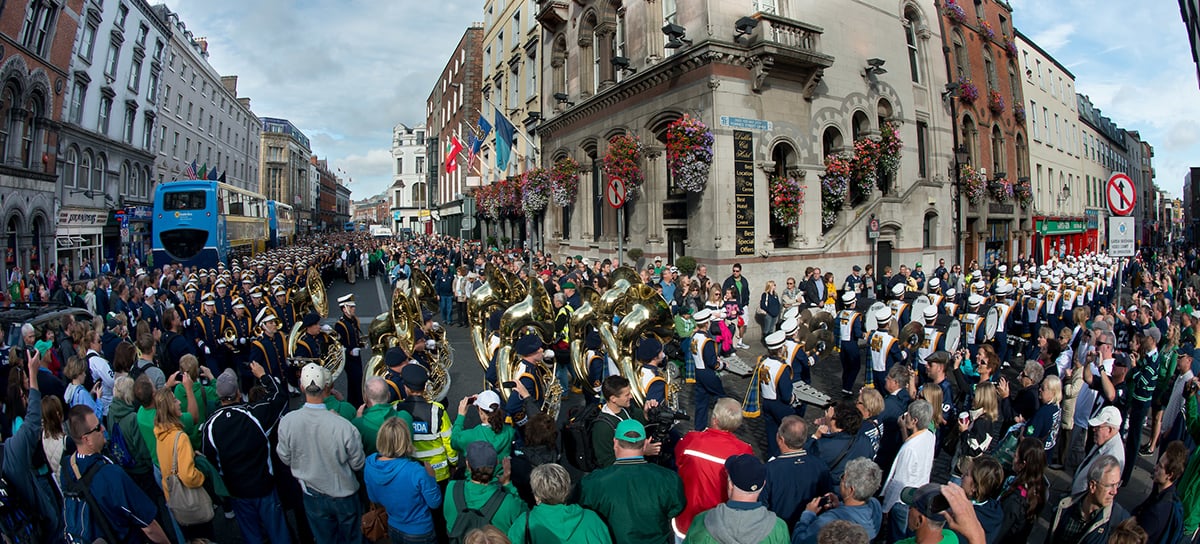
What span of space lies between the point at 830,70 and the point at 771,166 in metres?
4.63

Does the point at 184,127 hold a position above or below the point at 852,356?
above

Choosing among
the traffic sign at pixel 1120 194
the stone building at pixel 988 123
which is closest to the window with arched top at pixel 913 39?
the stone building at pixel 988 123

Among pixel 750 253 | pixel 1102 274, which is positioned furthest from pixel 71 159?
pixel 1102 274

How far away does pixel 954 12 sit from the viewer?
27.3 metres

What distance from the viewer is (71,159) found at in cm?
2981

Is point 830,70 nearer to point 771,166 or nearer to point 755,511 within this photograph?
point 771,166

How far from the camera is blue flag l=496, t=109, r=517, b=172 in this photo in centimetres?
2542

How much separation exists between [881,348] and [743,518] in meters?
5.80

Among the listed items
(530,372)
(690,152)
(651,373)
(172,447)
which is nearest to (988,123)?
(690,152)

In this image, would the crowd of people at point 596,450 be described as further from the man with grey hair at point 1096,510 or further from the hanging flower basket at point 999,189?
the hanging flower basket at point 999,189

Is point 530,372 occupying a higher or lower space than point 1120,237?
lower

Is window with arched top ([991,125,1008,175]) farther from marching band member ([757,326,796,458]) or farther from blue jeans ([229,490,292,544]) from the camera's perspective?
blue jeans ([229,490,292,544])

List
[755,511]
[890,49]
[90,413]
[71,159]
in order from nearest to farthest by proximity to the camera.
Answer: [755,511] → [90,413] → [890,49] → [71,159]

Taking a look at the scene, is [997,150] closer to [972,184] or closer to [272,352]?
[972,184]
